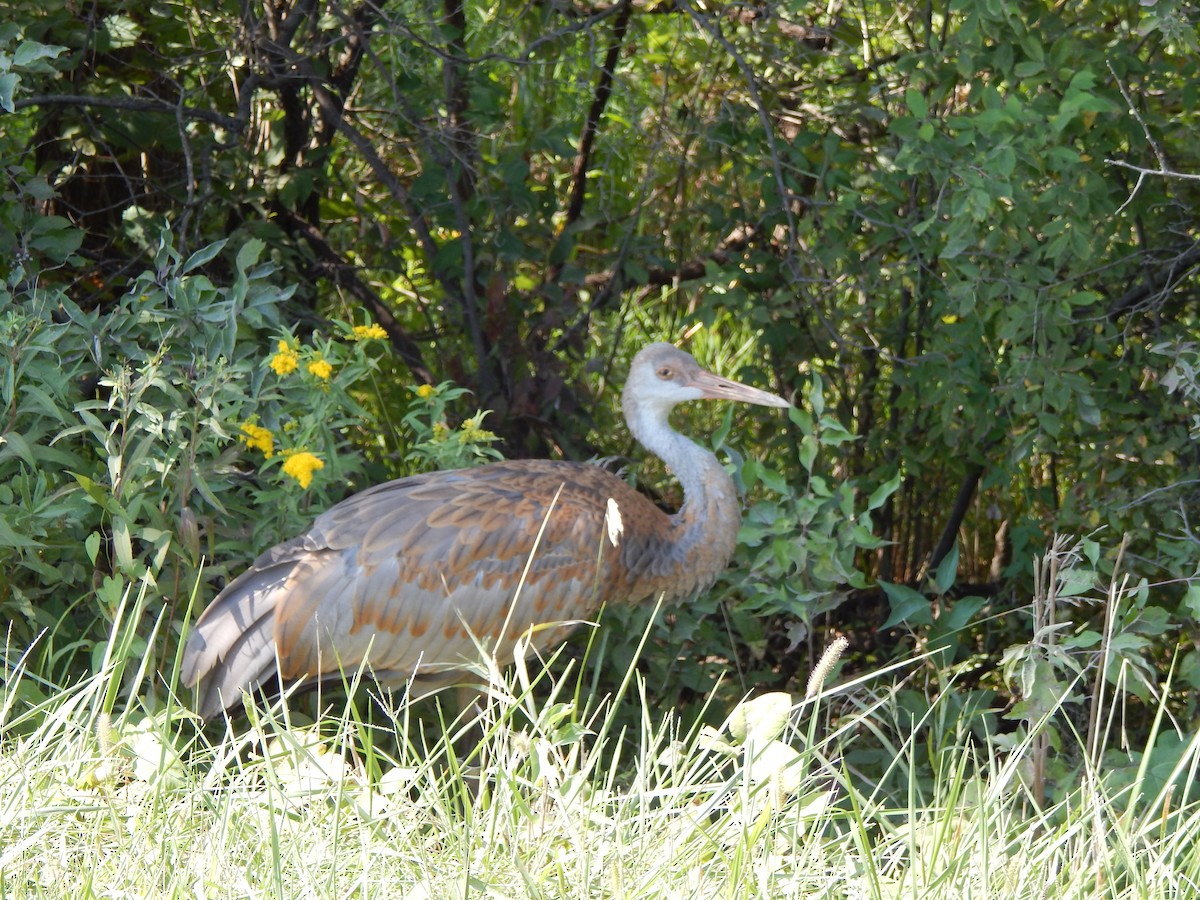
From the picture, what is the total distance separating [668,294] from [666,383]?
1.50 meters

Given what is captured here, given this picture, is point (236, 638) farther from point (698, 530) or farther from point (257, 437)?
point (698, 530)

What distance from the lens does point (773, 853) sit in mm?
2402

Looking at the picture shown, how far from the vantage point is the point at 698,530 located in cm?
430

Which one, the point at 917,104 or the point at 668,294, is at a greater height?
the point at 917,104

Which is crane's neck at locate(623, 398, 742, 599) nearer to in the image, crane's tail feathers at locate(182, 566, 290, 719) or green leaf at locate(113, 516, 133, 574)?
crane's tail feathers at locate(182, 566, 290, 719)

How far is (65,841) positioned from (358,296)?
300cm

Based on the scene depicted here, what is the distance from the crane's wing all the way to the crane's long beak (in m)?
0.49

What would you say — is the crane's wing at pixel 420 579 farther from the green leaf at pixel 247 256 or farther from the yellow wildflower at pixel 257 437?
the green leaf at pixel 247 256

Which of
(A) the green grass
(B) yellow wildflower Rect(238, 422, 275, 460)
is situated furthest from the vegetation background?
(A) the green grass

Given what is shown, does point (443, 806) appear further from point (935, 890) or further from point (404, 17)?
point (404, 17)

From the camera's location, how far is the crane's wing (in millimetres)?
3688

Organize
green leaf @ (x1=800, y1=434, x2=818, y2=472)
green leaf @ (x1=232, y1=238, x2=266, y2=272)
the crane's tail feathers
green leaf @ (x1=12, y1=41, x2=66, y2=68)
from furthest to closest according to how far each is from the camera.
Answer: green leaf @ (x1=800, y1=434, x2=818, y2=472), green leaf @ (x1=232, y1=238, x2=266, y2=272), the crane's tail feathers, green leaf @ (x1=12, y1=41, x2=66, y2=68)

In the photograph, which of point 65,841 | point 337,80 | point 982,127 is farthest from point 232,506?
point 982,127

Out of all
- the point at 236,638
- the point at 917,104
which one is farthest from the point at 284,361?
the point at 917,104
